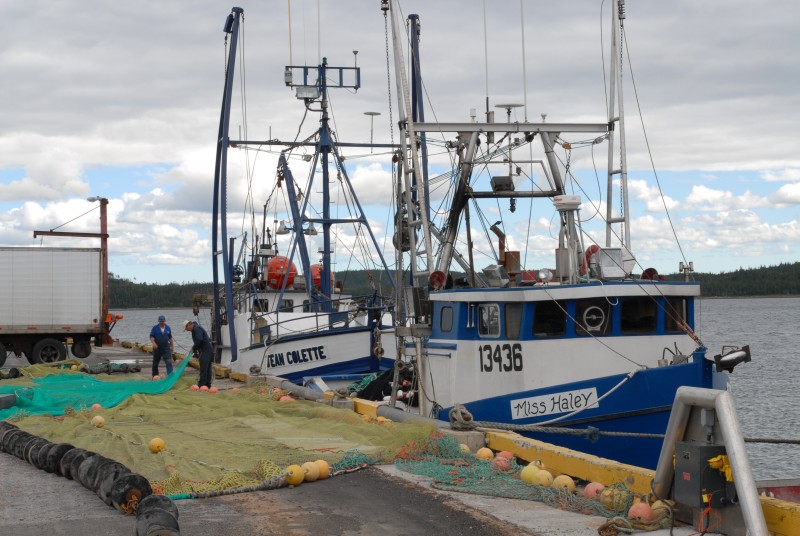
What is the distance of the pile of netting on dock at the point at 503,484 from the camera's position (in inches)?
289

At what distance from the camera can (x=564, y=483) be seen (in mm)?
8172

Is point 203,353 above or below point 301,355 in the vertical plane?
above

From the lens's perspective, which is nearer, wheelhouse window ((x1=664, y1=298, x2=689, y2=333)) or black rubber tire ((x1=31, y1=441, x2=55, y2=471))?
black rubber tire ((x1=31, y1=441, x2=55, y2=471))

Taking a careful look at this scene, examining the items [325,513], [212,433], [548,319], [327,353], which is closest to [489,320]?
[548,319]

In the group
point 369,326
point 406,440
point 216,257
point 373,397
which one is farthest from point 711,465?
A: point 216,257

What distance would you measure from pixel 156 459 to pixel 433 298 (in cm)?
483

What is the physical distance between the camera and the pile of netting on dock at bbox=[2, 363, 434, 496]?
8.99 meters

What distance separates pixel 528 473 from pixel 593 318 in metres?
3.76

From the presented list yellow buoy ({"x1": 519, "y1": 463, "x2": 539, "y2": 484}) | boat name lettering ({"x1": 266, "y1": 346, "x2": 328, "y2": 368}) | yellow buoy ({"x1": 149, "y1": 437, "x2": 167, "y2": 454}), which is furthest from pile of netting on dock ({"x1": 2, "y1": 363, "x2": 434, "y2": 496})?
boat name lettering ({"x1": 266, "y1": 346, "x2": 328, "y2": 368})

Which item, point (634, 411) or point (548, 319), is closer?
point (634, 411)

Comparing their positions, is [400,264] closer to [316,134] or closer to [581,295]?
[581,295]

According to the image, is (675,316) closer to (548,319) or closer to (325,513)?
(548,319)

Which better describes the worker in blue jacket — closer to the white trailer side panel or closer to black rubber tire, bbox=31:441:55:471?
the white trailer side panel

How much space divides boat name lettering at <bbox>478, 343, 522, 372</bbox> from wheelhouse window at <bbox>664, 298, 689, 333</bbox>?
1.85 meters
